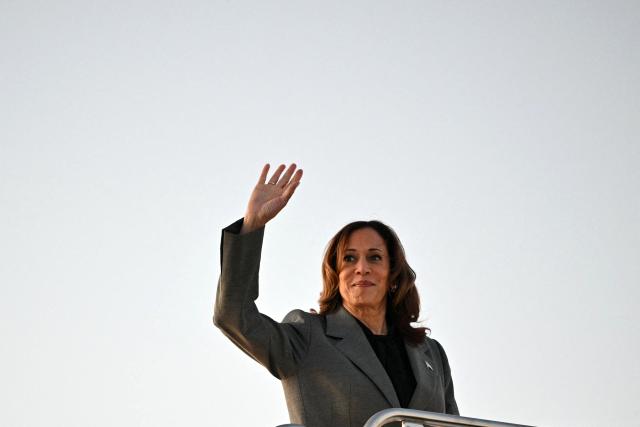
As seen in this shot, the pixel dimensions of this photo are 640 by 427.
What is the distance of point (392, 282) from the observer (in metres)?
6.05

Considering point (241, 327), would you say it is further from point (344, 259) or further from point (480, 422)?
point (480, 422)

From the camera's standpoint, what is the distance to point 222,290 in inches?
200

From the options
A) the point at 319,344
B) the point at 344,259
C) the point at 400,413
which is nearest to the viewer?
the point at 400,413

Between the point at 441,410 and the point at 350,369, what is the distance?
1.98ft

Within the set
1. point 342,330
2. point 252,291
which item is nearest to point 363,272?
point 342,330

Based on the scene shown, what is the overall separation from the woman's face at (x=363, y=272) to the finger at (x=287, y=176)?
2.18 ft

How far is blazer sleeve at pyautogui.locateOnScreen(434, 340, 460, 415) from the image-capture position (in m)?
6.01

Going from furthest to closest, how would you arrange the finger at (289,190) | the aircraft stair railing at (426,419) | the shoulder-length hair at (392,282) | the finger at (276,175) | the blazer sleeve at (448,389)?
the blazer sleeve at (448,389), the shoulder-length hair at (392,282), the finger at (276,175), the finger at (289,190), the aircraft stair railing at (426,419)

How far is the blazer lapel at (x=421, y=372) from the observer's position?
214 inches

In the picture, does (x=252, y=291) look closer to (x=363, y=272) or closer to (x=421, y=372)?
(x=363, y=272)

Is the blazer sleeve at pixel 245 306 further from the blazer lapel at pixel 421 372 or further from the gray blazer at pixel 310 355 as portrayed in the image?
the blazer lapel at pixel 421 372

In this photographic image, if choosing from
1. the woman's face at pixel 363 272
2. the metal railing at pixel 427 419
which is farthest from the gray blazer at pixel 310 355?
the metal railing at pixel 427 419

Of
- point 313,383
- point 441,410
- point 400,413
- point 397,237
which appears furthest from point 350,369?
point 400,413

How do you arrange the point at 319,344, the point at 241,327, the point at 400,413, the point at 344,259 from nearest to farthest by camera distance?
1. the point at 400,413
2. the point at 241,327
3. the point at 319,344
4. the point at 344,259
